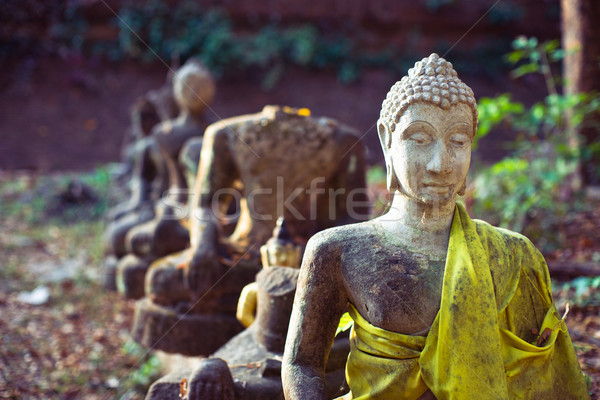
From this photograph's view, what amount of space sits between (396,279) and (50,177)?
1099 centimetres

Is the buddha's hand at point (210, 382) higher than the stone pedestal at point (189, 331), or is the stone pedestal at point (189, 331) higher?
the buddha's hand at point (210, 382)

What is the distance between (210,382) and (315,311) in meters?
0.58

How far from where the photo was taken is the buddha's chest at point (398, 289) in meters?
1.79

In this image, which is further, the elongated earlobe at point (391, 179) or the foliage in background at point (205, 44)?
the foliage in background at point (205, 44)

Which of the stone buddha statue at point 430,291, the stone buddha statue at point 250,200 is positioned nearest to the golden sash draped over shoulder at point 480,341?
the stone buddha statue at point 430,291

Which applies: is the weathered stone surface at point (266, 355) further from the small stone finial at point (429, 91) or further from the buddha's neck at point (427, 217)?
the small stone finial at point (429, 91)

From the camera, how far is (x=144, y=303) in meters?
3.96

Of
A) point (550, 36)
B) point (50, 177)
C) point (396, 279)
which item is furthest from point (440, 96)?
point (550, 36)

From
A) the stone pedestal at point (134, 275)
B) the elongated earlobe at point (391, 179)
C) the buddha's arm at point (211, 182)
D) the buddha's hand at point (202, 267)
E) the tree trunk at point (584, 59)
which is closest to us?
the elongated earlobe at point (391, 179)

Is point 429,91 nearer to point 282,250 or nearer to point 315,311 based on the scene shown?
point 315,311

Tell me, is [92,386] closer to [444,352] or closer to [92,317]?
[92,317]

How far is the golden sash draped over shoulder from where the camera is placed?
1697 millimetres

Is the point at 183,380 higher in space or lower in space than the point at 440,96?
lower

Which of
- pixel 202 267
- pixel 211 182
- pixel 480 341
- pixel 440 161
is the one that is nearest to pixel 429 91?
pixel 440 161
